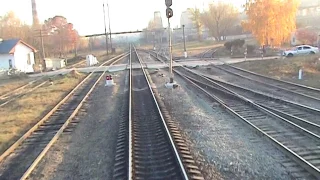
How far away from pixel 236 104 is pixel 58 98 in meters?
10.0

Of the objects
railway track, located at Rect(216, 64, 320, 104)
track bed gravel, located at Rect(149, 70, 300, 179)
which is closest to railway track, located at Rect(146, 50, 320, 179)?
track bed gravel, located at Rect(149, 70, 300, 179)

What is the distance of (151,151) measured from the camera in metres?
9.01

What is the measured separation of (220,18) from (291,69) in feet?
212

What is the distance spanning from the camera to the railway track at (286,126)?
7.86 metres

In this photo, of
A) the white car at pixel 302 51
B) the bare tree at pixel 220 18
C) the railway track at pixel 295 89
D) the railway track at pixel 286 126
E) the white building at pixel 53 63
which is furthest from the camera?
the bare tree at pixel 220 18

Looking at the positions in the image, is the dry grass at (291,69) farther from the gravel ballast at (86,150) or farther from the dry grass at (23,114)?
the dry grass at (23,114)

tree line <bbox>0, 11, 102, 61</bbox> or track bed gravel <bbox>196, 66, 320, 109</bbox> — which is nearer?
track bed gravel <bbox>196, 66, 320, 109</bbox>

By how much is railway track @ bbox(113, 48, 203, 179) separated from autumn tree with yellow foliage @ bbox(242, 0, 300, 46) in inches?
1264

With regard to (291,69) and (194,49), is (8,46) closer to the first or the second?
(194,49)

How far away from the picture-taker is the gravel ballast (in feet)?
26.7

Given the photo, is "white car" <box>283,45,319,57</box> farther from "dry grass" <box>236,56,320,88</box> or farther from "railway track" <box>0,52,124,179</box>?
"railway track" <box>0,52,124,179</box>

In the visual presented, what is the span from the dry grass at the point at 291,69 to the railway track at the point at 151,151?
1158cm

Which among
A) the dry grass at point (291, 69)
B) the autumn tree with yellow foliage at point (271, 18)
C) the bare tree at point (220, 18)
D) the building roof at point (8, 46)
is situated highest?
the bare tree at point (220, 18)

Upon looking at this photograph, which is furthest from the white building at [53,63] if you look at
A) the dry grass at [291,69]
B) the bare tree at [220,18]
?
the bare tree at [220,18]
